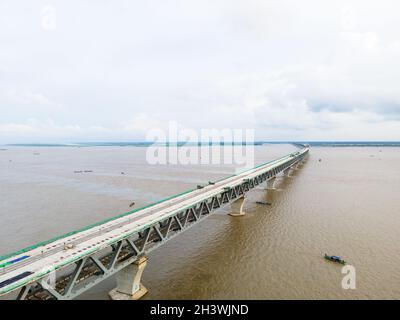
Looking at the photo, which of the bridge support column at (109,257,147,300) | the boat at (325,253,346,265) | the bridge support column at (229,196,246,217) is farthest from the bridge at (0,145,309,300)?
the boat at (325,253,346,265)

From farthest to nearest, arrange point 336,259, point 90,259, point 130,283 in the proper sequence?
point 336,259, point 130,283, point 90,259

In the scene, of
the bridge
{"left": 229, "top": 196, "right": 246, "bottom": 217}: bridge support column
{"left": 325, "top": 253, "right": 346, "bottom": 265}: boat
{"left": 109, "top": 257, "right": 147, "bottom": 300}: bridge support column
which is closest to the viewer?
the bridge

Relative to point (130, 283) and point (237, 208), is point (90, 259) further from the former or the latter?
point (237, 208)

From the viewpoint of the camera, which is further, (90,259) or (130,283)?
(130,283)

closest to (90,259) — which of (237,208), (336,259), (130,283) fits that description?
(130,283)

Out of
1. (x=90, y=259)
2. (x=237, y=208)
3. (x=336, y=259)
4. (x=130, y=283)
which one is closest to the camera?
(x=90, y=259)

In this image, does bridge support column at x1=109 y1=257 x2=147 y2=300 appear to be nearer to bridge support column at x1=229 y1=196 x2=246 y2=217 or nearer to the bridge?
the bridge

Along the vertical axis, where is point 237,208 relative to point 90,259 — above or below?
below
